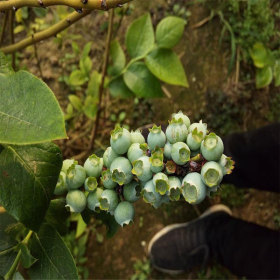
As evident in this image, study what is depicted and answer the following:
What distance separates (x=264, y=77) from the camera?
176cm

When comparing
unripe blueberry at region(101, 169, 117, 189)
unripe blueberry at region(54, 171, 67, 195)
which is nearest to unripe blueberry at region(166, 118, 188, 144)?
unripe blueberry at region(101, 169, 117, 189)

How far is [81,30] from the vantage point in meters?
1.77

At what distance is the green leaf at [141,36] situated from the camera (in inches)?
45.4

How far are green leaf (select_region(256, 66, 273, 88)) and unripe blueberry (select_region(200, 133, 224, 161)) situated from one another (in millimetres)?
1370

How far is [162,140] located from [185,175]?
0.20 feet

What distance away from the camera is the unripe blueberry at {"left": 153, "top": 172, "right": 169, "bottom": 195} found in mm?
502

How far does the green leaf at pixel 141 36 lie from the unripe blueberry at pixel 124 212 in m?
0.69

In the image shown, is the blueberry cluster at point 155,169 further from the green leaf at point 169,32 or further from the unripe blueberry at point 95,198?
the green leaf at point 169,32

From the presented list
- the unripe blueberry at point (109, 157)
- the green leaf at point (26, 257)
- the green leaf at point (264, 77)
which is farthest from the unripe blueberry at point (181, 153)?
the green leaf at point (264, 77)

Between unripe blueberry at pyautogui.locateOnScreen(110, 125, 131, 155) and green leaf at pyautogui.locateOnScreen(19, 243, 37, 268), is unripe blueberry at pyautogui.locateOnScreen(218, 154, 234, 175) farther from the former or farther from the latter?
green leaf at pyautogui.locateOnScreen(19, 243, 37, 268)

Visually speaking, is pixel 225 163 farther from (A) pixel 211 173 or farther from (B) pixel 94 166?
(B) pixel 94 166

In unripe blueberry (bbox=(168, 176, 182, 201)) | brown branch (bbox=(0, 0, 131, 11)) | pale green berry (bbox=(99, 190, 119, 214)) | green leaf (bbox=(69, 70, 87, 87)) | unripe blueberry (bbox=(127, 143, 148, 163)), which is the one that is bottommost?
green leaf (bbox=(69, 70, 87, 87))

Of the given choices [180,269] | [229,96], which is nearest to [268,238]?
[180,269]

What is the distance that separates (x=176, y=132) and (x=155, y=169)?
2.4 inches
